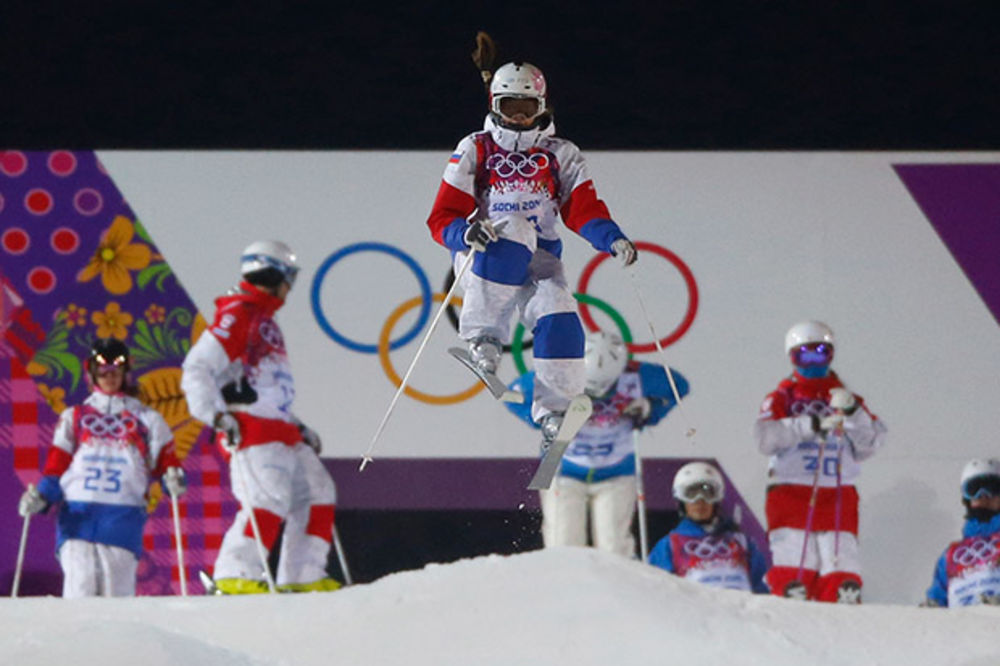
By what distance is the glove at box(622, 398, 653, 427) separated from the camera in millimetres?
7363

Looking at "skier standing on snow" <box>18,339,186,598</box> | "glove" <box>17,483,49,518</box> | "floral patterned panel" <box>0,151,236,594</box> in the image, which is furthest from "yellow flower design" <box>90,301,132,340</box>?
"glove" <box>17,483,49,518</box>

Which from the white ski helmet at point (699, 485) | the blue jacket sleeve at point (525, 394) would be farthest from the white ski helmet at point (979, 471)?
the blue jacket sleeve at point (525, 394)

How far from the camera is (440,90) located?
8.51m

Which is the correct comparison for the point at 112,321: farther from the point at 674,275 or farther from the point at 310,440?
the point at 674,275

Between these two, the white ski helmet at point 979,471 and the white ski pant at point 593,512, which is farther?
the white ski helmet at point 979,471

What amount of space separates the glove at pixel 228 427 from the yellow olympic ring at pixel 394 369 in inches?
63.5

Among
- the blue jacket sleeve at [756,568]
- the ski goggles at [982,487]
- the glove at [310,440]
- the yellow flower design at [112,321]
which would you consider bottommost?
the blue jacket sleeve at [756,568]

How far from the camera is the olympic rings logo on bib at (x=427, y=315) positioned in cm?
870

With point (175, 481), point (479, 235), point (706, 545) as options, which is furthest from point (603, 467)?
point (479, 235)

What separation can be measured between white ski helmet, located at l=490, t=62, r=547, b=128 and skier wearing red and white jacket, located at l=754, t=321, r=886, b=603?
2.86 metres

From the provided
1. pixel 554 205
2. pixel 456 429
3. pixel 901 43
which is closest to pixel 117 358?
pixel 456 429

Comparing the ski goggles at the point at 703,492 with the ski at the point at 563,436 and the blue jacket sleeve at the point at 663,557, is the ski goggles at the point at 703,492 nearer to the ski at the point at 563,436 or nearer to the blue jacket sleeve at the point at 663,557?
the blue jacket sleeve at the point at 663,557

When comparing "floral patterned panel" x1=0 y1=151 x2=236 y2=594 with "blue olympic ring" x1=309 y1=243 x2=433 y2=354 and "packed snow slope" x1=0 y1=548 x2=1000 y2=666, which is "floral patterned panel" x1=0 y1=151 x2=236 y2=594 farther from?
"packed snow slope" x1=0 y1=548 x2=1000 y2=666

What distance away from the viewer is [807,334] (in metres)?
7.86
